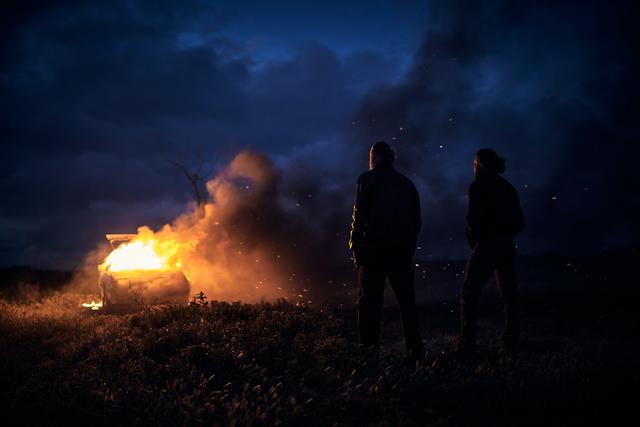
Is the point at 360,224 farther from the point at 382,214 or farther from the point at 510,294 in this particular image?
the point at 510,294

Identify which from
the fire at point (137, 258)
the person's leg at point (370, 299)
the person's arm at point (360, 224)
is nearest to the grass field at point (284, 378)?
the person's leg at point (370, 299)

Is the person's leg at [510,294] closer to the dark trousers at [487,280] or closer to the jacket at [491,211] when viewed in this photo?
the dark trousers at [487,280]

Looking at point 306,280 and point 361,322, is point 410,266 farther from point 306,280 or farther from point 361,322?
point 306,280

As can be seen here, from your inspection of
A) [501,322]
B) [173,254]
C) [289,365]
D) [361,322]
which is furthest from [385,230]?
[173,254]

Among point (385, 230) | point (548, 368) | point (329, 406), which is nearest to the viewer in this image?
point (329, 406)

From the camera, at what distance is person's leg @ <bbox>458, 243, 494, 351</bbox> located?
19.9ft

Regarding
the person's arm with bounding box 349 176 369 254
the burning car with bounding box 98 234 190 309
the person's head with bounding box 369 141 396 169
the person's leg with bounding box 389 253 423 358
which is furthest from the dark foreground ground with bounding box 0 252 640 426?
the burning car with bounding box 98 234 190 309

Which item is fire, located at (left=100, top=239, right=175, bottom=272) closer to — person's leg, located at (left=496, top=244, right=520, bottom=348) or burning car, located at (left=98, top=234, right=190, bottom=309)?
burning car, located at (left=98, top=234, right=190, bottom=309)

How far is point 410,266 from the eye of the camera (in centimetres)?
589

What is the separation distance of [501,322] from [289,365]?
310 inches

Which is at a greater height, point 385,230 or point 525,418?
point 385,230

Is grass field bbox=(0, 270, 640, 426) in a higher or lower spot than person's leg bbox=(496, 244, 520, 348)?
lower

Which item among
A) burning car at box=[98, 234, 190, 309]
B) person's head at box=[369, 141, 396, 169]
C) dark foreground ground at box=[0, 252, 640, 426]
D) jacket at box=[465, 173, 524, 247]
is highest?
person's head at box=[369, 141, 396, 169]

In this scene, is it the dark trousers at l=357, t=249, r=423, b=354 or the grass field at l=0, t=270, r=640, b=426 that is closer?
the grass field at l=0, t=270, r=640, b=426
